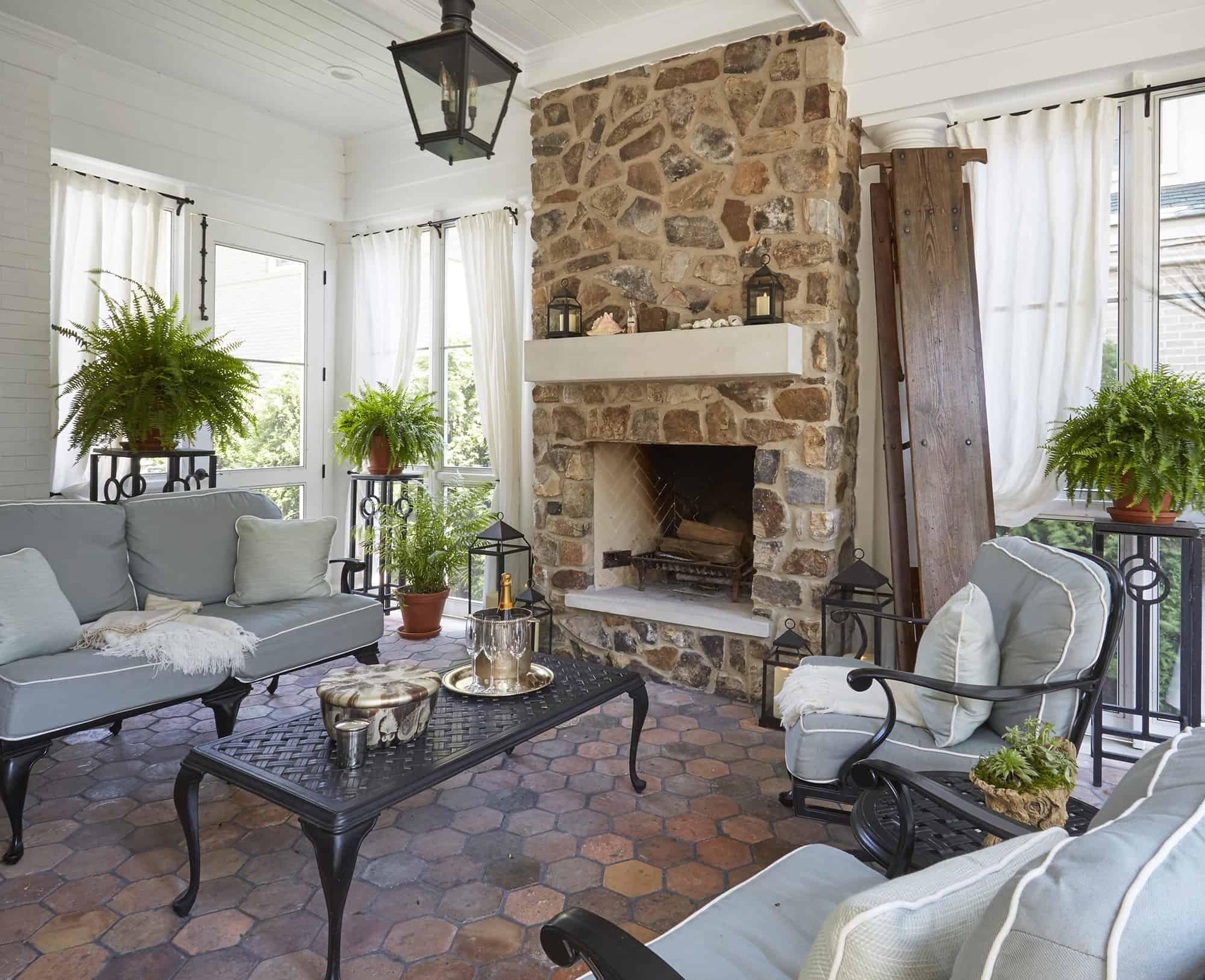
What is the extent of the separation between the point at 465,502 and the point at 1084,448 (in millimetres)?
3278

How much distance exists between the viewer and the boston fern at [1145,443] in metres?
2.83

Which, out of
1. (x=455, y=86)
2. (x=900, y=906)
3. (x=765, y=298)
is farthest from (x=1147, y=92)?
(x=900, y=906)

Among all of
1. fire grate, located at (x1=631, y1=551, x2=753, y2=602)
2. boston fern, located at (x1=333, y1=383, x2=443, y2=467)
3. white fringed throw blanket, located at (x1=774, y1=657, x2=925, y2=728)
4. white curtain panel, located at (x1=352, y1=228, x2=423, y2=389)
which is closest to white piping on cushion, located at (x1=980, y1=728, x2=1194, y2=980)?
white fringed throw blanket, located at (x1=774, y1=657, x2=925, y2=728)

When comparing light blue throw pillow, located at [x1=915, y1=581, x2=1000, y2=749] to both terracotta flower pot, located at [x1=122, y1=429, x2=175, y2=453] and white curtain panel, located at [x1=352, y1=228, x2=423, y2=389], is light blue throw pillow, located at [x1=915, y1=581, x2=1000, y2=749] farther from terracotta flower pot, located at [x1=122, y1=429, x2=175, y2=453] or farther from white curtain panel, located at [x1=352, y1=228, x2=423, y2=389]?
white curtain panel, located at [x1=352, y1=228, x2=423, y2=389]

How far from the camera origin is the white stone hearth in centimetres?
380

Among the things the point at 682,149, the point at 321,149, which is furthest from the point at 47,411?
the point at 682,149

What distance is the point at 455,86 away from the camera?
2117 millimetres

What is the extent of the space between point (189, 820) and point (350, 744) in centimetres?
50

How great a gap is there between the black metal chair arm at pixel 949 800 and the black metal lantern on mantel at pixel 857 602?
1458 mm

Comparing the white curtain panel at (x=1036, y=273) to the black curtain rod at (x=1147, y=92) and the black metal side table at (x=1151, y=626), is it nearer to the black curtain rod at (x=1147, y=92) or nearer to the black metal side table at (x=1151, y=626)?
the black curtain rod at (x=1147, y=92)

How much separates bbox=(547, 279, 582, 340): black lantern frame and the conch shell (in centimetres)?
10

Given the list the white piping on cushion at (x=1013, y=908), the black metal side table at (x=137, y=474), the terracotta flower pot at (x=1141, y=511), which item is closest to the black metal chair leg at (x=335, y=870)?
the white piping on cushion at (x=1013, y=908)

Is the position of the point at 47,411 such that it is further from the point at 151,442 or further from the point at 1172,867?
the point at 1172,867

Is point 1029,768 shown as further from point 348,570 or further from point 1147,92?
point 348,570
